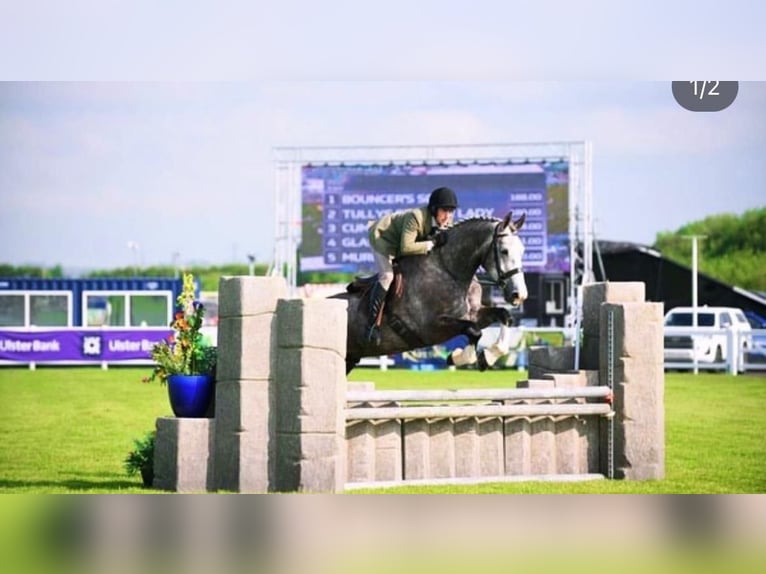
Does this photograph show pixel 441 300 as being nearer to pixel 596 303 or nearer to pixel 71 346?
pixel 596 303

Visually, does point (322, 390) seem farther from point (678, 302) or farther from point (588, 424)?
point (678, 302)

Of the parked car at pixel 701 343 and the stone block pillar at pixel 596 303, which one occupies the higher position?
the stone block pillar at pixel 596 303

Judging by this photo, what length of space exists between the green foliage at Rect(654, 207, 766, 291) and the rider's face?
2046cm

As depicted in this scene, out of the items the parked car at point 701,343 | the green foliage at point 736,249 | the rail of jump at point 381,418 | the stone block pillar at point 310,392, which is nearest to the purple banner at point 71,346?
the parked car at point 701,343

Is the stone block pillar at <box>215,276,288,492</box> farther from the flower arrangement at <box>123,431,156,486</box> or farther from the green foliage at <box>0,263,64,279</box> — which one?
the green foliage at <box>0,263,64,279</box>

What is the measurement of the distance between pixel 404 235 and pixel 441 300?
48 centimetres

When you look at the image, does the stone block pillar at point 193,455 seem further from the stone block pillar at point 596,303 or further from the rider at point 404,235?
the stone block pillar at point 596,303

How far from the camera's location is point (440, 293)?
8500mm

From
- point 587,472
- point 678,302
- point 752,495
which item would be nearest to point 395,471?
point 587,472

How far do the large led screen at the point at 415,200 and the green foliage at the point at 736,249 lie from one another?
749cm

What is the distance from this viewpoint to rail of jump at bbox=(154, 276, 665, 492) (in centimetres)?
707

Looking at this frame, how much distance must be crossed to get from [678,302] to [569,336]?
18.5 ft

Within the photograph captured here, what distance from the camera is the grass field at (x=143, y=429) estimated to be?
310 inches

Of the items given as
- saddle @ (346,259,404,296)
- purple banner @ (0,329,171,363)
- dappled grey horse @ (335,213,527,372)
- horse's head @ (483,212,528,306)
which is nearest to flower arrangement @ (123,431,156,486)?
dappled grey horse @ (335,213,527,372)
